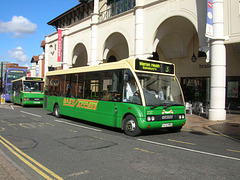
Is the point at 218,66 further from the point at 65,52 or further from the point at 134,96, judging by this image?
the point at 65,52

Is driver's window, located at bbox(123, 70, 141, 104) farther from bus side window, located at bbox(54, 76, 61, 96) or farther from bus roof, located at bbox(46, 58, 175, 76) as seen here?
bus side window, located at bbox(54, 76, 61, 96)

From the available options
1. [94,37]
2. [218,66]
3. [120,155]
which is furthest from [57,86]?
[94,37]

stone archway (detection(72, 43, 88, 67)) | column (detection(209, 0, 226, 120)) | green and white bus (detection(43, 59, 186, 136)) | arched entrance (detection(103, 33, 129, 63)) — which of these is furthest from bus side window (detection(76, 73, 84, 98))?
stone archway (detection(72, 43, 88, 67))

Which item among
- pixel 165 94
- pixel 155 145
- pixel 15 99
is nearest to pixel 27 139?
pixel 155 145

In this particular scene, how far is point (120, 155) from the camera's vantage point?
18.3ft

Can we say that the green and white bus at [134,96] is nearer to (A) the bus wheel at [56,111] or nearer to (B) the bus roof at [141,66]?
(B) the bus roof at [141,66]

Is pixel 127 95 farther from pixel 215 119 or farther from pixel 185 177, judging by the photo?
pixel 215 119

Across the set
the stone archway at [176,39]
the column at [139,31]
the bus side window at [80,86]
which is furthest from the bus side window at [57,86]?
the stone archway at [176,39]

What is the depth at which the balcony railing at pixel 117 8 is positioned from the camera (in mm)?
19172

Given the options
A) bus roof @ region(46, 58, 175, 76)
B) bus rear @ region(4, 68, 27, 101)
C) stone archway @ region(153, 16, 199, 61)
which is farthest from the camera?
bus rear @ region(4, 68, 27, 101)

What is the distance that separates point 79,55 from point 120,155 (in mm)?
23350

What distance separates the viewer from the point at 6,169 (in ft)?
13.8

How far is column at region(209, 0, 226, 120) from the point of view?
1190 centimetres

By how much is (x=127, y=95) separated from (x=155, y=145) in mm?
2210
